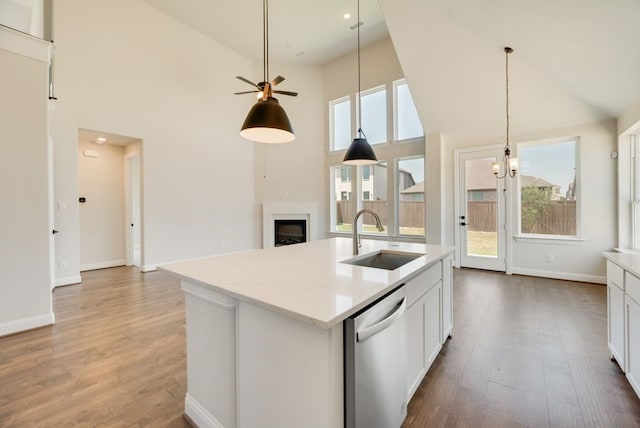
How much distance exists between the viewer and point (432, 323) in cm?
204

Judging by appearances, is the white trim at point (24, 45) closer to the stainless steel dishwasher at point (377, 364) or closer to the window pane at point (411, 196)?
the stainless steel dishwasher at point (377, 364)

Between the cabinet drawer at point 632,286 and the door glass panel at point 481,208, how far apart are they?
3.60 m

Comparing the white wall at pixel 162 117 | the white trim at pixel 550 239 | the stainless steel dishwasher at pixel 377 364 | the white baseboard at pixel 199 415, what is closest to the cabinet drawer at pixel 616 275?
the stainless steel dishwasher at pixel 377 364

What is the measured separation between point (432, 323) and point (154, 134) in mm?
5677

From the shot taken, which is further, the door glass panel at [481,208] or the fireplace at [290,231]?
the fireplace at [290,231]

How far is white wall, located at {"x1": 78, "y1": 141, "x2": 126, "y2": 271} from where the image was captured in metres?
5.41

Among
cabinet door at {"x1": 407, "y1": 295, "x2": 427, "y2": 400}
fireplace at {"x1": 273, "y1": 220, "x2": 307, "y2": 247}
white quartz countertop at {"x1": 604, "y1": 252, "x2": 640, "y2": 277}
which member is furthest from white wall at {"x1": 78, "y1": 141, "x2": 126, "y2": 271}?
white quartz countertop at {"x1": 604, "y1": 252, "x2": 640, "y2": 277}

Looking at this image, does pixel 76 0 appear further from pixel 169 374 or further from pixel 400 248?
pixel 400 248

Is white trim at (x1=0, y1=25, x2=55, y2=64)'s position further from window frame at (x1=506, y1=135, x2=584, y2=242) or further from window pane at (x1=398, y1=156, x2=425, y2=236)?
window frame at (x1=506, y1=135, x2=584, y2=242)

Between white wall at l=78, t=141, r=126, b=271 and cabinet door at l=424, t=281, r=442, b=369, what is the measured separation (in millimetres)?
6363

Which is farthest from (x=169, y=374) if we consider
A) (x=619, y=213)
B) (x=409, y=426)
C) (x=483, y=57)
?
(x=619, y=213)

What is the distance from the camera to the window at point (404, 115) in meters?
6.01

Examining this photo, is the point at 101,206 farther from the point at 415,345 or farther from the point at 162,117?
the point at 415,345

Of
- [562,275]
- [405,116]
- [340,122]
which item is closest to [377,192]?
[405,116]
